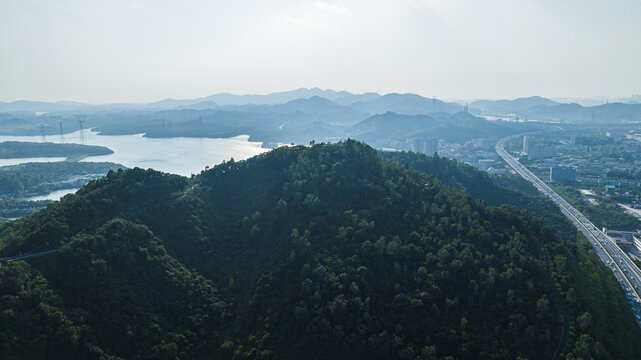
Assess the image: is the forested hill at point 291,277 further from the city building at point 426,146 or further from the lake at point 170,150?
A: the city building at point 426,146

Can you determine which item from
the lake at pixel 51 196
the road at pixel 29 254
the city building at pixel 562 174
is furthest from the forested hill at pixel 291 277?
the city building at pixel 562 174

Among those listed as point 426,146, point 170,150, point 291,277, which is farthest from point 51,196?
point 426,146

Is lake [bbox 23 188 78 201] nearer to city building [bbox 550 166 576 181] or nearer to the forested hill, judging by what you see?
the forested hill

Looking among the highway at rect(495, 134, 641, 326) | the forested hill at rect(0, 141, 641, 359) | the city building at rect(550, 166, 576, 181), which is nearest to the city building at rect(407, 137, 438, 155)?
the city building at rect(550, 166, 576, 181)

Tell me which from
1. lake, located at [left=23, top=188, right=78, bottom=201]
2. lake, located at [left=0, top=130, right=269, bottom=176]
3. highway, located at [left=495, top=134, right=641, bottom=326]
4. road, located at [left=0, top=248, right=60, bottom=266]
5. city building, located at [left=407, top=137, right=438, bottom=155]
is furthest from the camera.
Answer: city building, located at [left=407, top=137, right=438, bottom=155]

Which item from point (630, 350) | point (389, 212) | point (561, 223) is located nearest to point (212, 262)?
point (389, 212)

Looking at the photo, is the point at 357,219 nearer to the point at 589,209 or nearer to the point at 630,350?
the point at 630,350
